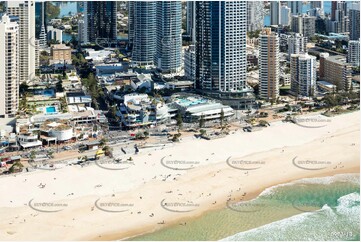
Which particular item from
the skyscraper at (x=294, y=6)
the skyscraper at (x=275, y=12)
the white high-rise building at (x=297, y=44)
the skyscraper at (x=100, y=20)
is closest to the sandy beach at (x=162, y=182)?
the white high-rise building at (x=297, y=44)

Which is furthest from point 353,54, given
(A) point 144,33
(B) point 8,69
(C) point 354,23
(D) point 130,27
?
(B) point 8,69

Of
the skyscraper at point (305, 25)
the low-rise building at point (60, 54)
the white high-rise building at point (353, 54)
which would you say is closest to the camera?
the white high-rise building at point (353, 54)

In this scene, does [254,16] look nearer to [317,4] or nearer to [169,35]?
[317,4]

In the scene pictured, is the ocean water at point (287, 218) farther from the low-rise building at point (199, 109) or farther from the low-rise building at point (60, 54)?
the low-rise building at point (60, 54)

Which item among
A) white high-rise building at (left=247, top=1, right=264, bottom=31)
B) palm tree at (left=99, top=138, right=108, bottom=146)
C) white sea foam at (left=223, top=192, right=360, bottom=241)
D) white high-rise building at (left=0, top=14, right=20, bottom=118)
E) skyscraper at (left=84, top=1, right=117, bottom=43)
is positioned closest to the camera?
white sea foam at (left=223, top=192, right=360, bottom=241)

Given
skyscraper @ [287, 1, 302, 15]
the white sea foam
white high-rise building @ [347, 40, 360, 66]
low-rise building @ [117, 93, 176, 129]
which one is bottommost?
the white sea foam

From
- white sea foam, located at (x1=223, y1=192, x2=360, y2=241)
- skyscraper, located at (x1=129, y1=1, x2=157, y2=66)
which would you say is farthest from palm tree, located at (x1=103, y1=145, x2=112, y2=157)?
skyscraper, located at (x1=129, y1=1, x2=157, y2=66)

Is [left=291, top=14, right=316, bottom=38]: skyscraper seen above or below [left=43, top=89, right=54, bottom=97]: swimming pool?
above

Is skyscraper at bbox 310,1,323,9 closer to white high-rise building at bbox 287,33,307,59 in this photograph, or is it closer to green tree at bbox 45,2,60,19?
white high-rise building at bbox 287,33,307,59
